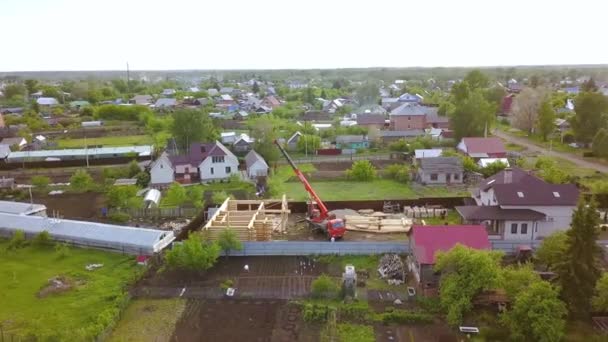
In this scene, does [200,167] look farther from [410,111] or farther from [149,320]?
[410,111]

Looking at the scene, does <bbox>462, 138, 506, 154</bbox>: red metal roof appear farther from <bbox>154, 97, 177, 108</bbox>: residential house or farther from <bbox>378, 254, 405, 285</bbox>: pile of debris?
<bbox>154, 97, 177, 108</bbox>: residential house

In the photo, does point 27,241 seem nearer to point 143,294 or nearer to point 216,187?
point 143,294

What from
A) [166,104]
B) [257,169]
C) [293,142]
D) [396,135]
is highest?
[166,104]

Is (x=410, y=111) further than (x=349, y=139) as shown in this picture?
Yes

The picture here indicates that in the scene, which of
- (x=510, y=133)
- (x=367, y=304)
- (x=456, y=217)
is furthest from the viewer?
(x=510, y=133)

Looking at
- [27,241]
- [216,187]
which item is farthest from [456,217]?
[27,241]

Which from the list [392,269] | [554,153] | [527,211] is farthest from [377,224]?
[554,153]
